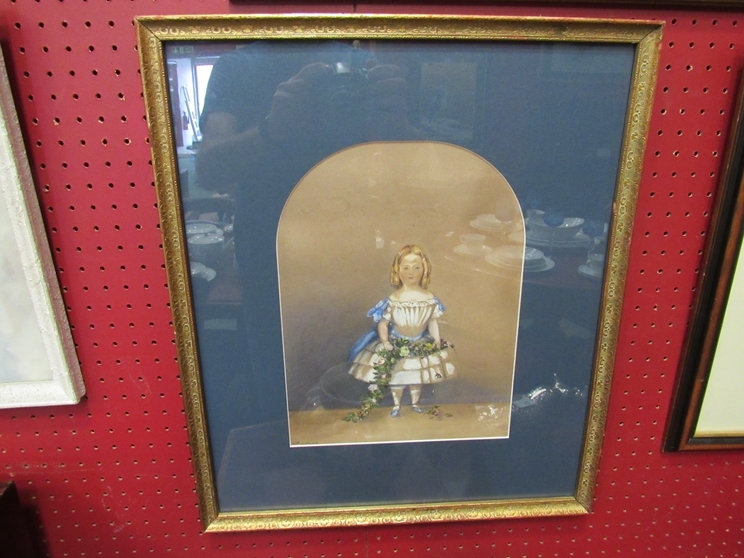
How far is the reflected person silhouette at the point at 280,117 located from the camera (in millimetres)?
548

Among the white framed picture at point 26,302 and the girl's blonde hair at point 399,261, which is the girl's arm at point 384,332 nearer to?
the girl's blonde hair at point 399,261

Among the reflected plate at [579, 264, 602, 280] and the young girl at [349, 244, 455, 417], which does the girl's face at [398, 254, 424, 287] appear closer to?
the young girl at [349, 244, 455, 417]

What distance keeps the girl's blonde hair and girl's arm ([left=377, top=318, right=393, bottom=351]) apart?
0.19 feet

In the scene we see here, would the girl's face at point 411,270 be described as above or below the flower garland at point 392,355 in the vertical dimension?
above

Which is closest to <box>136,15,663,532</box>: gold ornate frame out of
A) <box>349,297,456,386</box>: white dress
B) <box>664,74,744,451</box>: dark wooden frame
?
<box>664,74,744,451</box>: dark wooden frame

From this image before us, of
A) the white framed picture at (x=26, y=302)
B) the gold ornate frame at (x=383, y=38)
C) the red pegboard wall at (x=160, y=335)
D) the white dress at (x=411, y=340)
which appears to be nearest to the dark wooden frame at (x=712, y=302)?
the red pegboard wall at (x=160, y=335)

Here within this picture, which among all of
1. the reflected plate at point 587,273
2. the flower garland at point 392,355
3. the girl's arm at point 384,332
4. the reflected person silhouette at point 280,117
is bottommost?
the flower garland at point 392,355

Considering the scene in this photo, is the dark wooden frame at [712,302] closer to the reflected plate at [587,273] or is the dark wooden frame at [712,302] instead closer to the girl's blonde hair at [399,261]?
the reflected plate at [587,273]

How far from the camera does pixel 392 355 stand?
0.67 m

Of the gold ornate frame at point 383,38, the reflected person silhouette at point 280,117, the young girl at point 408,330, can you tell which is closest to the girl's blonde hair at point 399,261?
the young girl at point 408,330

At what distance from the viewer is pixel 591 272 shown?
650 millimetres

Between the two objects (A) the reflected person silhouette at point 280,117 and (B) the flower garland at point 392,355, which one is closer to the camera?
(A) the reflected person silhouette at point 280,117

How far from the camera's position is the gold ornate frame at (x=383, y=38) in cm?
53

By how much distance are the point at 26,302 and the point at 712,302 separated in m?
0.97
